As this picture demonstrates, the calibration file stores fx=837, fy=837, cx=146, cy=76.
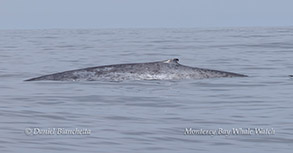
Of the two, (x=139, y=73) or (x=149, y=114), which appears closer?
(x=149, y=114)

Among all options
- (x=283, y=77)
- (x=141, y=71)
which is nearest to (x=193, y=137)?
(x=141, y=71)

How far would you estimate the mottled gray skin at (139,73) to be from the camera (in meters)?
16.7

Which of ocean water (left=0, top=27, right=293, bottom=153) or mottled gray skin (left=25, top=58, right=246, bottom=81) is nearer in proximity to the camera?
ocean water (left=0, top=27, right=293, bottom=153)

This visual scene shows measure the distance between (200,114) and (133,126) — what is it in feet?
5.05

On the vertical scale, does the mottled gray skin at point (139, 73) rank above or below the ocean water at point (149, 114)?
above

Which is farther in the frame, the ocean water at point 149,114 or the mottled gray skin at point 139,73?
the mottled gray skin at point 139,73

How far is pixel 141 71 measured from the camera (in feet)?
55.2

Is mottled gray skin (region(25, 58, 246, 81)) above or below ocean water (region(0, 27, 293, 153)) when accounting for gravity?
above

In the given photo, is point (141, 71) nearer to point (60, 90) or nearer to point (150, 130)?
point (60, 90)

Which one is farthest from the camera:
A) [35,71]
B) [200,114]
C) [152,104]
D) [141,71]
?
[35,71]

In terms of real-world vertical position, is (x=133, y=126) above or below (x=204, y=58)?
below

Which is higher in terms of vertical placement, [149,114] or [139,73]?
[139,73]

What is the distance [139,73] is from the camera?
661 inches

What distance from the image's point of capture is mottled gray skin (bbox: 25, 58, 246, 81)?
16.7 meters
